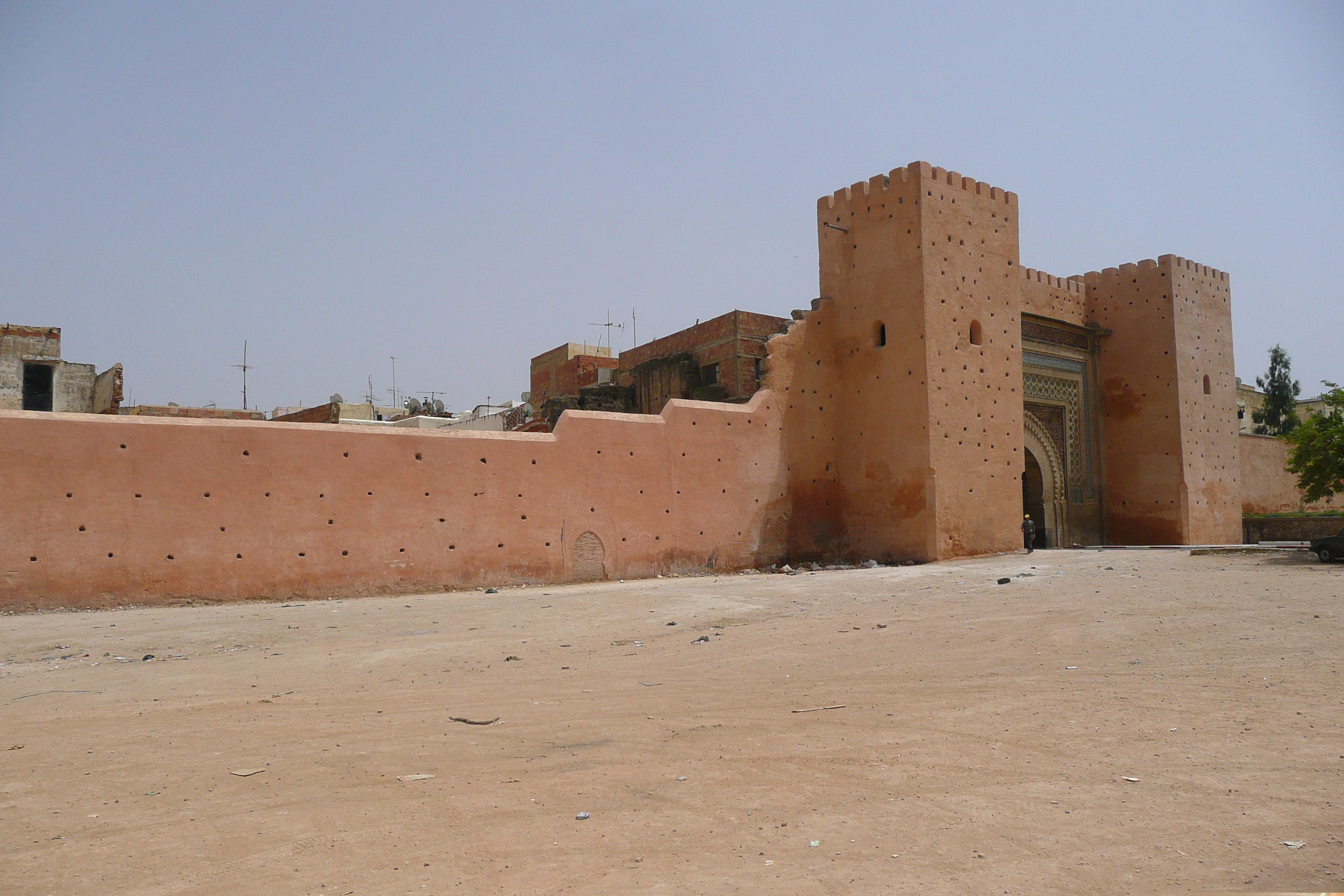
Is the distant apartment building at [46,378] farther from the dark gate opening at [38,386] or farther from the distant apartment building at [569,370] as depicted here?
the distant apartment building at [569,370]

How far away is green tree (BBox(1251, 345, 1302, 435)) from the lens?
130 feet

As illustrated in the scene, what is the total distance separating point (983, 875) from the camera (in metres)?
2.72

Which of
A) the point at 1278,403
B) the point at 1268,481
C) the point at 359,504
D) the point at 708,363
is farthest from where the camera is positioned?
the point at 1278,403

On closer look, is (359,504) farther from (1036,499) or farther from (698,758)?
(1036,499)

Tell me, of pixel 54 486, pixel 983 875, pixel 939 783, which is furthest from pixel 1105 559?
pixel 54 486

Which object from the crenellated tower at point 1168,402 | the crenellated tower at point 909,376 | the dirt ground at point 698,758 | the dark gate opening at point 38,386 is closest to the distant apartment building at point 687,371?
the crenellated tower at point 909,376

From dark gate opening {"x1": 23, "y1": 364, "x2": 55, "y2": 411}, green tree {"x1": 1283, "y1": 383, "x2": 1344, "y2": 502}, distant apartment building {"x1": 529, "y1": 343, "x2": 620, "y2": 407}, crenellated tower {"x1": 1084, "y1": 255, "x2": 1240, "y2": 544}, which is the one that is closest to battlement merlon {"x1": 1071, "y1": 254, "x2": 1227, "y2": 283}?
crenellated tower {"x1": 1084, "y1": 255, "x2": 1240, "y2": 544}

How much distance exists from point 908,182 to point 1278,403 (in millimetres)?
34384

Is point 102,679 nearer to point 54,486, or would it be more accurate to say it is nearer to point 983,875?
point 54,486

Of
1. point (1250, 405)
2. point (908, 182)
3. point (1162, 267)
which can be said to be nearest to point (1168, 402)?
point (1162, 267)

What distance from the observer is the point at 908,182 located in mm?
15102

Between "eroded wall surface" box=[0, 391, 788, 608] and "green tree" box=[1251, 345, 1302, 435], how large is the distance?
35.5m

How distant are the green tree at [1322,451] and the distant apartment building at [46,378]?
2891 cm

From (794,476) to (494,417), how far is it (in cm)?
1436
